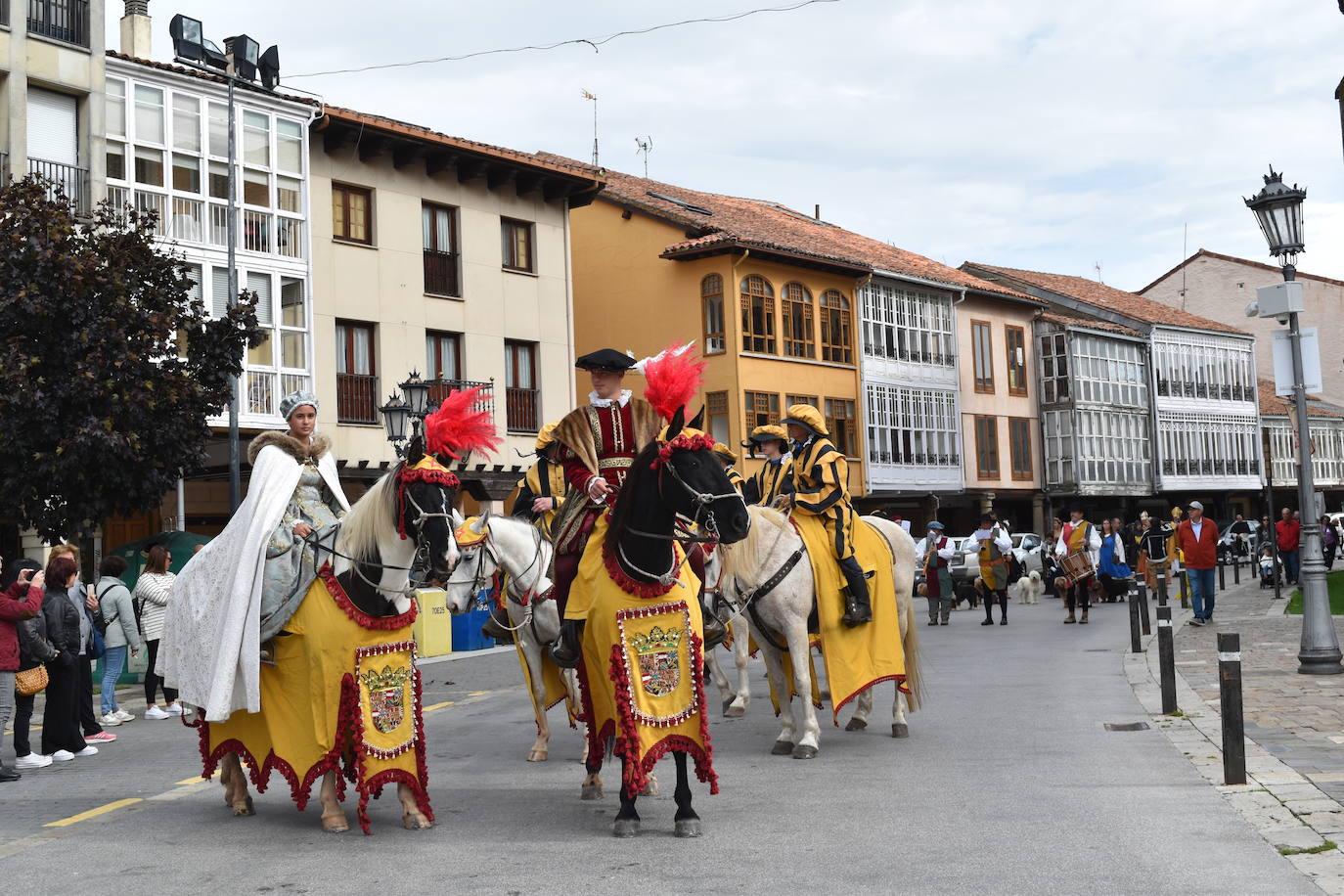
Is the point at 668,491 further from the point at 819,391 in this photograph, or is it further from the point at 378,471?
the point at 819,391

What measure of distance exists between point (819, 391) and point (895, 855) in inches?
1594

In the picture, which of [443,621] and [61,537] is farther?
[443,621]

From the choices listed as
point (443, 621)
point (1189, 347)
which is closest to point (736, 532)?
point (443, 621)

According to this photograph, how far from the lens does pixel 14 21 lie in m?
25.2

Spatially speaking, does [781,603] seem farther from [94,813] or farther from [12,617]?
[12,617]

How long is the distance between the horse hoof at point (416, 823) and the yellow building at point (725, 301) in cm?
3399

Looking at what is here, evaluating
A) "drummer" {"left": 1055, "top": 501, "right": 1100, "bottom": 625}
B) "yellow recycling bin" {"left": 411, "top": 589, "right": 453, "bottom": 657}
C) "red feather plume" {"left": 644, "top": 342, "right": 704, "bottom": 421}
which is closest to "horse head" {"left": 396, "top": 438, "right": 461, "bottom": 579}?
"red feather plume" {"left": 644, "top": 342, "right": 704, "bottom": 421}

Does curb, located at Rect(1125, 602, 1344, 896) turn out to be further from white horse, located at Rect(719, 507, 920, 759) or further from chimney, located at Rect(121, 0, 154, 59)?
chimney, located at Rect(121, 0, 154, 59)

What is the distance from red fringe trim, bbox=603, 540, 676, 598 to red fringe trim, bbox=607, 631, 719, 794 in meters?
0.30

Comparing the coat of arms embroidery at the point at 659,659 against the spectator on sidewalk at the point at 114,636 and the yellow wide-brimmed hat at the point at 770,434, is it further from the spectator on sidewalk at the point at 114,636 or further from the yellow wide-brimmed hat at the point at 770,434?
the spectator on sidewalk at the point at 114,636

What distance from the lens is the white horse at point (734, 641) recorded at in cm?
1073

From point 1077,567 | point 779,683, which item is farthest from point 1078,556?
point 779,683

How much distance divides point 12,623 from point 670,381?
21.4 ft

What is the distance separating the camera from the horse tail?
11688 millimetres
